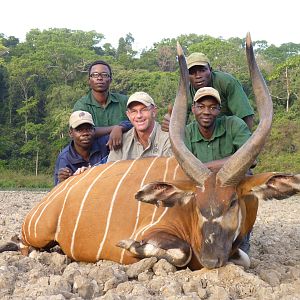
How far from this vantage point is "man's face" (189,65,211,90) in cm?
468

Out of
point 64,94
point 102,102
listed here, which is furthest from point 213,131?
point 64,94

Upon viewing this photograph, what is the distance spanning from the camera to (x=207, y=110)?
4066mm

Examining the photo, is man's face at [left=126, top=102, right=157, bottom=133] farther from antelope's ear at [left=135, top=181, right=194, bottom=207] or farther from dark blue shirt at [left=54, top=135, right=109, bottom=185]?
antelope's ear at [left=135, top=181, right=194, bottom=207]

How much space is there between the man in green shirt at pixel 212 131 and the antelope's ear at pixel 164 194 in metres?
0.69

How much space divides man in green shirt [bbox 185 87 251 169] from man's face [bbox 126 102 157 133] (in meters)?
0.30

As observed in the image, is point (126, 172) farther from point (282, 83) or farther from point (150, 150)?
point (282, 83)

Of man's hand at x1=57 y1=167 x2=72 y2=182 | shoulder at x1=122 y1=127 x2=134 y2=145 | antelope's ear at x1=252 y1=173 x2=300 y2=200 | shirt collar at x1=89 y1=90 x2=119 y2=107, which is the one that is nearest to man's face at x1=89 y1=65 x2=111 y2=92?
shirt collar at x1=89 y1=90 x2=119 y2=107

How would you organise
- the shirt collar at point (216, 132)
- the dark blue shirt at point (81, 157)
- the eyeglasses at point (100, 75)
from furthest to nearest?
1. the eyeglasses at point (100, 75)
2. the dark blue shirt at point (81, 157)
3. the shirt collar at point (216, 132)

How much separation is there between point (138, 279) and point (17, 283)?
0.63 m

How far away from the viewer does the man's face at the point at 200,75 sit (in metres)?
4.68

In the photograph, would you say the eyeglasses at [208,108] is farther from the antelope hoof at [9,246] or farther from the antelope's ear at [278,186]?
the antelope hoof at [9,246]

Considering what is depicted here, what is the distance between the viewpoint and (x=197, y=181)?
3.29 meters

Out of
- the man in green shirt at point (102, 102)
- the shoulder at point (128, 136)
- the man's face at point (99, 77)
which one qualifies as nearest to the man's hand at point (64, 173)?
the shoulder at point (128, 136)

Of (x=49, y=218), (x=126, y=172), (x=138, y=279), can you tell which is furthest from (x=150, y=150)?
(x=138, y=279)
